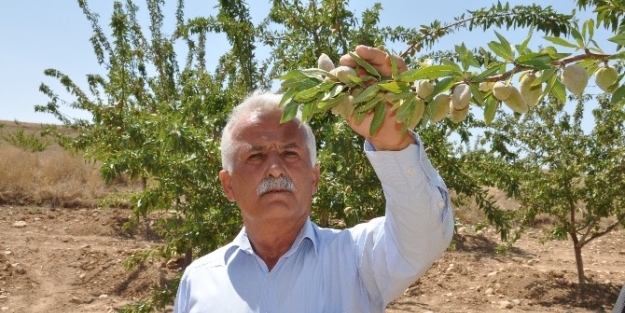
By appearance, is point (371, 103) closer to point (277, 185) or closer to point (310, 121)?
point (277, 185)

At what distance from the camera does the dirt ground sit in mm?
7912

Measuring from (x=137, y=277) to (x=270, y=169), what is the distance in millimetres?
6931

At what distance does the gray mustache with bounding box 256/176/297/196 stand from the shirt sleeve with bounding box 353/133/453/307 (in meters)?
0.35

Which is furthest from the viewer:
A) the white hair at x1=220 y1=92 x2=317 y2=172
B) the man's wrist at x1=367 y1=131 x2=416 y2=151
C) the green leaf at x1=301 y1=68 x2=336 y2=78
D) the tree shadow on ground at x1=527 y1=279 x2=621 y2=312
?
the tree shadow on ground at x1=527 y1=279 x2=621 y2=312

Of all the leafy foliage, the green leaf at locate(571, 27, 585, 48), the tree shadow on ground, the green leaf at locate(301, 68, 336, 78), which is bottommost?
the tree shadow on ground

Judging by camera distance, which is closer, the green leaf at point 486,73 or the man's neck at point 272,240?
the green leaf at point 486,73

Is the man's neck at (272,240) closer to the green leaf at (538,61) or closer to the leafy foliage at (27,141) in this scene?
the green leaf at (538,61)

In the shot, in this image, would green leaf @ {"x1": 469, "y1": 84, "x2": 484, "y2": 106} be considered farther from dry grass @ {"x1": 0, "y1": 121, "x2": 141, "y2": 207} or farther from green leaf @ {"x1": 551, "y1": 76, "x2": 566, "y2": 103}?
dry grass @ {"x1": 0, "y1": 121, "x2": 141, "y2": 207}

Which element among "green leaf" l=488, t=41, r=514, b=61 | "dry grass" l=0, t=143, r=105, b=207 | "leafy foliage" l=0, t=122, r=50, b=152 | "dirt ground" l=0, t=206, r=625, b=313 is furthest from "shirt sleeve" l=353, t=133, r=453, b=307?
"dry grass" l=0, t=143, r=105, b=207

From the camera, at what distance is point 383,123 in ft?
5.05

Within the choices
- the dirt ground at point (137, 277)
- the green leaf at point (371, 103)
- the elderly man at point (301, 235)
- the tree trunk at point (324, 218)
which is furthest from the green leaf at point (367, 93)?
the dirt ground at point (137, 277)

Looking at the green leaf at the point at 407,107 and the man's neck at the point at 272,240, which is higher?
the green leaf at the point at 407,107

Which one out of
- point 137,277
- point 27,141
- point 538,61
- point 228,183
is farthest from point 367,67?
point 27,141

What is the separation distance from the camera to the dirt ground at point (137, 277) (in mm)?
7912
